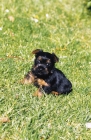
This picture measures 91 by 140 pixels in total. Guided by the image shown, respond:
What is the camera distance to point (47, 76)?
6535 mm

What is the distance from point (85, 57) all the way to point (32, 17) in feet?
8.11

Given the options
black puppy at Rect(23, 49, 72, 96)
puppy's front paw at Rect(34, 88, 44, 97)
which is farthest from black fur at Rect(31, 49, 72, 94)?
puppy's front paw at Rect(34, 88, 44, 97)

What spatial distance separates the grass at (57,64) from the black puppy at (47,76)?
20 centimetres

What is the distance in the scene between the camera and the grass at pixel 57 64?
204 inches

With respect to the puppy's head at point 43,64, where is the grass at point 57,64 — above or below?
below

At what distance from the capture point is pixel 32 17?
10.0 metres

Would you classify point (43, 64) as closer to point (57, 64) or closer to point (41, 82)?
point (41, 82)

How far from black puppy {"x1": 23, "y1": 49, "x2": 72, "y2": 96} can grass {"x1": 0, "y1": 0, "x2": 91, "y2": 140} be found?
204mm

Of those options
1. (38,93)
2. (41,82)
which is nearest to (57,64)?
(41,82)

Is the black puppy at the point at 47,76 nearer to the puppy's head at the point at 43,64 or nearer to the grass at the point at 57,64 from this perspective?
the puppy's head at the point at 43,64

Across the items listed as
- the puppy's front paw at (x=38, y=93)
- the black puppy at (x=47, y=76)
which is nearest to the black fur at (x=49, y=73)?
the black puppy at (x=47, y=76)

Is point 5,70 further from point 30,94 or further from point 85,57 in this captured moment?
point 85,57

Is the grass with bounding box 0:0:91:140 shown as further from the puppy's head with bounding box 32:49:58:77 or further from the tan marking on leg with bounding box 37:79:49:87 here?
the puppy's head with bounding box 32:49:58:77

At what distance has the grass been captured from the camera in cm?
518
